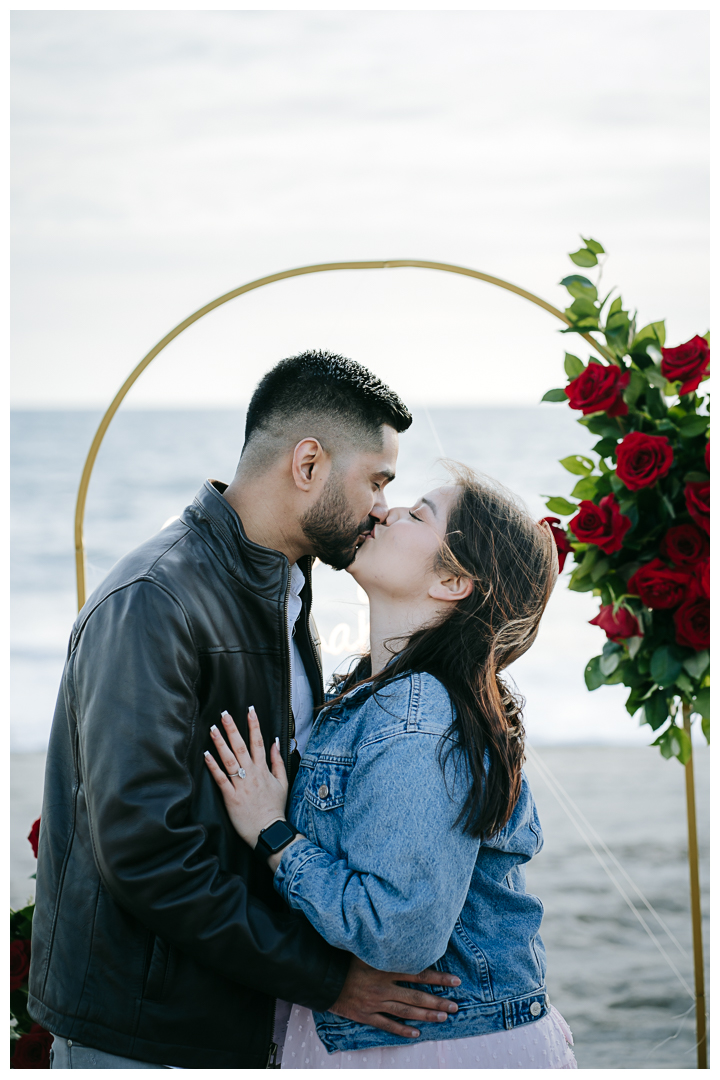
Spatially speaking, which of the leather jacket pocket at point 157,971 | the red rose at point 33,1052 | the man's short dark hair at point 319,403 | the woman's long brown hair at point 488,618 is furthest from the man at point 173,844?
the red rose at point 33,1052

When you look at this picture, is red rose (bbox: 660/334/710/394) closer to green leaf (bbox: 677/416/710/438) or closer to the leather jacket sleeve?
green leaf (bbox: 677/416/710/438)

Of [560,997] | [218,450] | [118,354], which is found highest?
[118,354]

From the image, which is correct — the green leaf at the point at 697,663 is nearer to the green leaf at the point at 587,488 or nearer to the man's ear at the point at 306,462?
the green leaf at the point at 587,488

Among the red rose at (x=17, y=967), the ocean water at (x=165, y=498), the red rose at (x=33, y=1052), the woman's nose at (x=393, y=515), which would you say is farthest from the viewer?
the ocean water at (x=165, y=498)

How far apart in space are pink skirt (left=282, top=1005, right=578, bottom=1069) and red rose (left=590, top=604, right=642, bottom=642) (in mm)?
826

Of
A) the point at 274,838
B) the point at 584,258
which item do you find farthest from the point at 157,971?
the point at 584,258

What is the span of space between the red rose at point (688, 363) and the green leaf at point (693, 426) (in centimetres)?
7

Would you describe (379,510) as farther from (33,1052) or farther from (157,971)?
(33,1052)

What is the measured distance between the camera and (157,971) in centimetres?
178

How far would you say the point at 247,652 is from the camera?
1915mm

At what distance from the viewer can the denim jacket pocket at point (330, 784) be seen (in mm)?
1807
